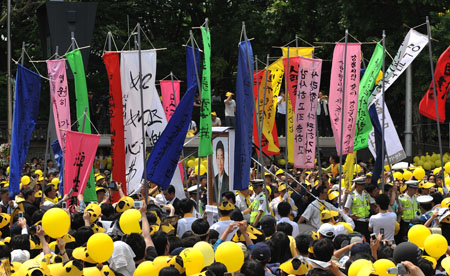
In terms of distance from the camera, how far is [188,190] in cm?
1438

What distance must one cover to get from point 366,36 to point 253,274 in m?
21.3

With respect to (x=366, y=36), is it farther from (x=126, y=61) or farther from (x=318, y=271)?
(x=318, y=271)

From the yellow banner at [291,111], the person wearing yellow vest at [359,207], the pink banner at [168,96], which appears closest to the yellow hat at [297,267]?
the person wearing yellow vest at [359,207]

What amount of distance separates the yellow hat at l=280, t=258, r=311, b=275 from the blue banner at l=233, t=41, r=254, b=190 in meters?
4.96

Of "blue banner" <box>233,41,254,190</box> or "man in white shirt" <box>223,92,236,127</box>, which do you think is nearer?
"blue banner" <box>233,41,254,190</box>

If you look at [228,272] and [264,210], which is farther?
[264,210]

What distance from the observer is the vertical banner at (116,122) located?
12695 millimetres

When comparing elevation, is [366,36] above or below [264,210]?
above

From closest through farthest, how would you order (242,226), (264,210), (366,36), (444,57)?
(242,226), (264,210), (444,57), (366,36)

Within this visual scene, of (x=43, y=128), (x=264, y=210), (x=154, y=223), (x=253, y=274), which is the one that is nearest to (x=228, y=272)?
(x=253, y=274)

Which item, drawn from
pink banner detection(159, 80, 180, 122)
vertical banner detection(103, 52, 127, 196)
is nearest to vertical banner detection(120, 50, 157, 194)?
vertical banner detection(103, 52, 127, 196)

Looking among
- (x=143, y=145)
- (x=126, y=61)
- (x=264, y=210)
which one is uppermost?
(x=126, y=61)

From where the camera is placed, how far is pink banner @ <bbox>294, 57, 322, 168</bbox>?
14680 millimetres

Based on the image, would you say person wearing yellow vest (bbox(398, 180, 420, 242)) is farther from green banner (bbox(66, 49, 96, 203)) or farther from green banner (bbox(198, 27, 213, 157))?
green banner (bbox(66, 49, 96, 203))
